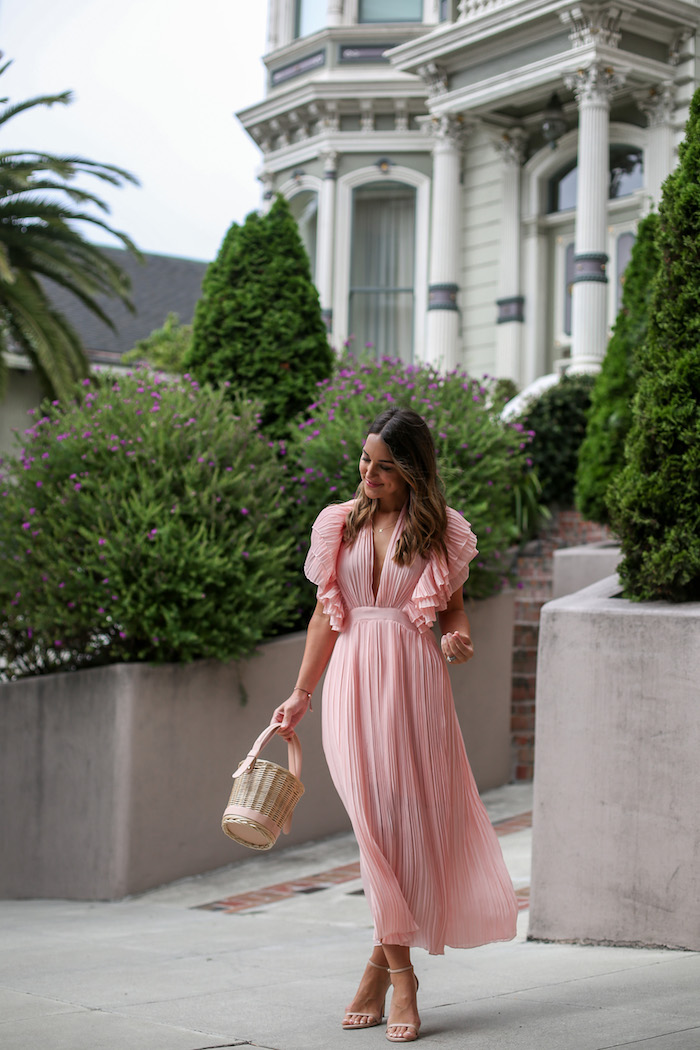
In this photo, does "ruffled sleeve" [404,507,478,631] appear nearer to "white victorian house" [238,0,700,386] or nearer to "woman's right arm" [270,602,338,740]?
"woman's right arm" [270,602,338,740]

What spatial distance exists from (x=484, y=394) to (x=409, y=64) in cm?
805

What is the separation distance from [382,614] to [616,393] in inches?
240

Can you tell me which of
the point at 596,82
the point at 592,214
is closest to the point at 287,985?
the point at 592,214

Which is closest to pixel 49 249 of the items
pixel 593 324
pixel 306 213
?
pixel 306 213

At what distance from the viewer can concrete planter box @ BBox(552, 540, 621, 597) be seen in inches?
358

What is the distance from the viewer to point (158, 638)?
7.49 m

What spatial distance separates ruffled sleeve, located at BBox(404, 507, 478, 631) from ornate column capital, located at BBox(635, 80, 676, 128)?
11.6 m

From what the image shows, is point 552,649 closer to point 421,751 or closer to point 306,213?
point 421,751

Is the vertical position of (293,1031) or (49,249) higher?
(49,249)

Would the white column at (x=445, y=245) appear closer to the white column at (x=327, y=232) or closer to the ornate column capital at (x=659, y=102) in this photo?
the white column at (x=327, y=232)

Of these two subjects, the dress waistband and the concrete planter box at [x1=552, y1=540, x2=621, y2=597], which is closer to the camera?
the dress waistband

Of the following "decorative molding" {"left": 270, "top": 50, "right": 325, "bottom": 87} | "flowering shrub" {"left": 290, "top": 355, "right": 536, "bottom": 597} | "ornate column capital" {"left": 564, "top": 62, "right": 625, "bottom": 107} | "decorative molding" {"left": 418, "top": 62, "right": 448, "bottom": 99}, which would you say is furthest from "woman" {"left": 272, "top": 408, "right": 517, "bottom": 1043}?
"decorative molding" {"left": 270, "top": 50, "right": 325, "bottom": 87}

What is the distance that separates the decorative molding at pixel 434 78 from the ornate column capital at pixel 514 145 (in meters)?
1.00

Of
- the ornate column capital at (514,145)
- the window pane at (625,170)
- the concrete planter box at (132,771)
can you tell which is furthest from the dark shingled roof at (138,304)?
the concrete planter box at (132,771)
